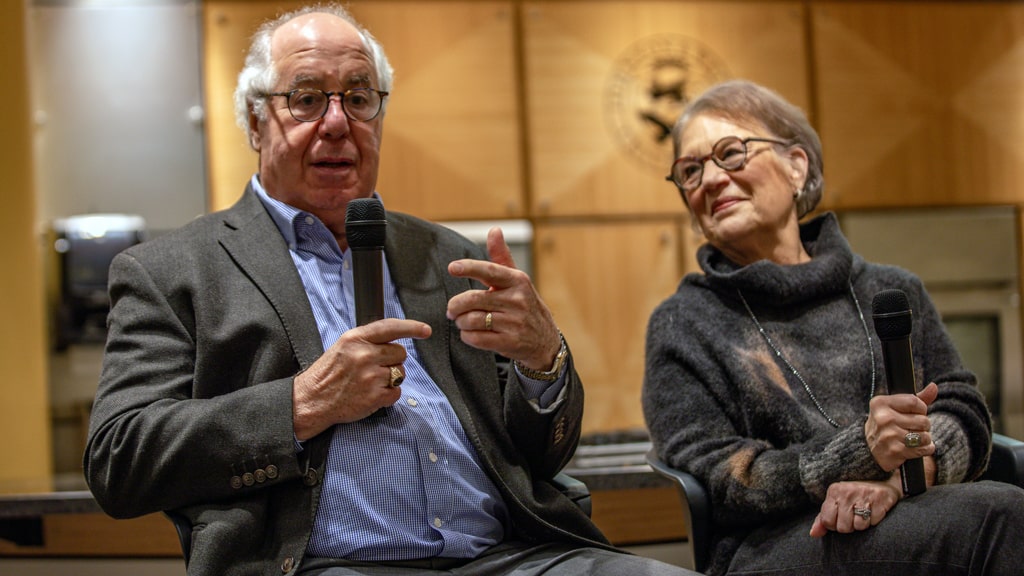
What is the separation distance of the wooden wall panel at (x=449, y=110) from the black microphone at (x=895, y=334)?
333 centimetres

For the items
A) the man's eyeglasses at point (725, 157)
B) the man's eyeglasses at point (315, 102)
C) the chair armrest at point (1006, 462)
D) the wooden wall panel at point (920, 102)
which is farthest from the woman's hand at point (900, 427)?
the wooden wall panel at point (920, 102)

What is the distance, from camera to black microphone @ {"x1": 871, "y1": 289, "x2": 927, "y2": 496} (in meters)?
1.40

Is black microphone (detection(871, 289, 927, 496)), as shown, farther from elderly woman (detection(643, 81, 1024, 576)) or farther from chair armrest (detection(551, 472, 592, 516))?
chair armrest (detection(551, 472, 592, 516))

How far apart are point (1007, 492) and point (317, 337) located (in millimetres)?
1233

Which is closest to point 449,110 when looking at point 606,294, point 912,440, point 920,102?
point 606,294

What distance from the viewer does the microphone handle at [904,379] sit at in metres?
1.43

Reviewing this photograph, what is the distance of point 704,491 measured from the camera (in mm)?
1820

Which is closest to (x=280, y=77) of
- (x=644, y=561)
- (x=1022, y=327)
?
(x=644, y=561)

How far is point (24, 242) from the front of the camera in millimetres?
4316

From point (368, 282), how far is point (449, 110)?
11.1 feet

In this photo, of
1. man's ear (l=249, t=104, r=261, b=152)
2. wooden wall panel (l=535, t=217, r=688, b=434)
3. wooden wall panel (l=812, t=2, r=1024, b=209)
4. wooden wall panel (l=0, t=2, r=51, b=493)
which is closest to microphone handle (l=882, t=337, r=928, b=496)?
man's ear (l=249, t=104, r=261, b=152)

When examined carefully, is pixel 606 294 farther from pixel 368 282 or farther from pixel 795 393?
pixel 368 282

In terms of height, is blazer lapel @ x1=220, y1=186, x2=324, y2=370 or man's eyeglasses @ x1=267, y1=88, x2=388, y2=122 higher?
man's eyeglasses @ x1=267, y1=88, x2=388, y2=122

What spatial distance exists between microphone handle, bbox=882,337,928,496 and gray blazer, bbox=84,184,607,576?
22.8 inches
